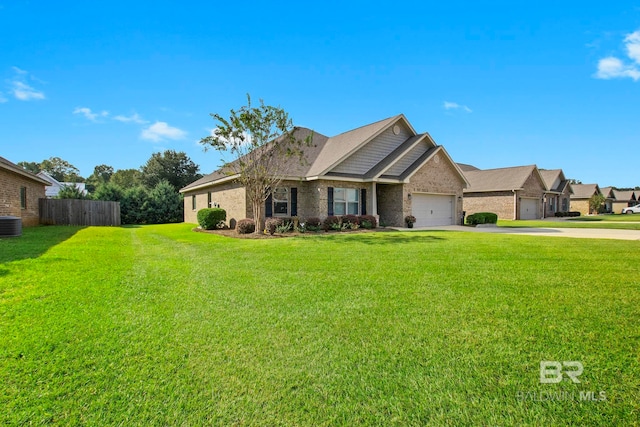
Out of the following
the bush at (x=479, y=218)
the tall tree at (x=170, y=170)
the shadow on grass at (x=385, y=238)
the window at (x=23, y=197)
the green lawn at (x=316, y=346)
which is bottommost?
the green lawn at (x=316, y=346)

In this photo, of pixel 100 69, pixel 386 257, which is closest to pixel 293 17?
pixel 100 69

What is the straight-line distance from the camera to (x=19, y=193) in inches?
720

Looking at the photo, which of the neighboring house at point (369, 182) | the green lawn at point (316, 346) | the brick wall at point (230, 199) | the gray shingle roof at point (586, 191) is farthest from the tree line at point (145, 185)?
the gray shingle roof at point (586, 191)

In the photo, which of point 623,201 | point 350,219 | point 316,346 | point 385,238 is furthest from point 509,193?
point 623,201

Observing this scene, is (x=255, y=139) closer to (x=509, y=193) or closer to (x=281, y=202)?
(x=281, y=202)

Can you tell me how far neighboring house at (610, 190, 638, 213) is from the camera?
225 ft

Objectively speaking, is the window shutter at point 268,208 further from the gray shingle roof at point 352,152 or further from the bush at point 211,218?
the bush at point 211,218

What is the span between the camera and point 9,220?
42.0ft

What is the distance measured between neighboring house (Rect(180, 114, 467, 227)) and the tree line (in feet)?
38.5

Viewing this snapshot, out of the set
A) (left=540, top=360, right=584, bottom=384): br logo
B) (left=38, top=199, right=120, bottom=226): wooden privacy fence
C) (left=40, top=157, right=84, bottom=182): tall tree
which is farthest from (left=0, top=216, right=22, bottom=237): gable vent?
(left=40, top=157, right=84, bottom=182): tall tree

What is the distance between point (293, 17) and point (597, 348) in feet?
50.5

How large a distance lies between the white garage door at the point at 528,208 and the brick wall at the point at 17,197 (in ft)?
135

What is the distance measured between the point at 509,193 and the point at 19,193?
39485mm

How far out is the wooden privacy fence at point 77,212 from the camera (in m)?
21.9
